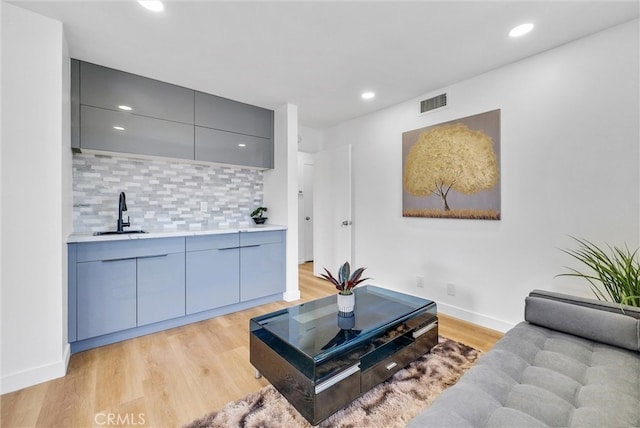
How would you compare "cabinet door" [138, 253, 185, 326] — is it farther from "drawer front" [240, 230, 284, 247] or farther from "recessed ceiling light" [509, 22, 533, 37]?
"recessed ceiling light" [509, 22, 533, 37]

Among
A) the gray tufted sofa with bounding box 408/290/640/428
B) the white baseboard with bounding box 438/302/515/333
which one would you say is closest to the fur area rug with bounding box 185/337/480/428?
the gray tufted sofa with bounding box 408/290/640/428

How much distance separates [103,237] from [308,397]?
2048 mm

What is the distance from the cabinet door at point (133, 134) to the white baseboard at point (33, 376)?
1740 mm

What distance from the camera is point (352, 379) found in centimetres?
149

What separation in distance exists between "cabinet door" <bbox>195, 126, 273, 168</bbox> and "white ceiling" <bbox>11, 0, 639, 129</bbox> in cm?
51

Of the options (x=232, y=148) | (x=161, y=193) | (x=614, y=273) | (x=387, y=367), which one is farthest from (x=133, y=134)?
(x=614, y=273)

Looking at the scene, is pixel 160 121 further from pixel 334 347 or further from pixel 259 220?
pixel 334 347

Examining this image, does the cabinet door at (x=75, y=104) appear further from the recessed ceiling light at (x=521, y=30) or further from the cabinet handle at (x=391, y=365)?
the recessed ceiling light at (x=521, y=30)

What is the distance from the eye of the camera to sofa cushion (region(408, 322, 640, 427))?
0.97 metres

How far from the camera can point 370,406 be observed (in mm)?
1584

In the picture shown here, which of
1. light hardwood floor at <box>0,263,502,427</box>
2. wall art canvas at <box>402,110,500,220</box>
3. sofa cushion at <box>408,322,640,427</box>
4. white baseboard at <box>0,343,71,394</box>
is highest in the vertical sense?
wall art canvas at <box>402,110,500,220</box>

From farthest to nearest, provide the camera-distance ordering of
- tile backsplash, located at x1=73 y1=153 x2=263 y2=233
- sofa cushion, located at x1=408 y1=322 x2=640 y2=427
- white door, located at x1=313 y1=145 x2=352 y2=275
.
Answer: white door, located at x1=313 y1=145 x2=352 y2=275 < tile backsplash, located at x1=73 y1=153 x2=263 y2=233 < sofa cushion, located at x1=408 y1=322 x2=640 y2=427

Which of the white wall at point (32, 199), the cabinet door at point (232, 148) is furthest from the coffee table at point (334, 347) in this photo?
the cabinet door at point (232, 148)

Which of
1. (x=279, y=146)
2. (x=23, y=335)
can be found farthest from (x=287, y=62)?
(x=23, y=335)
